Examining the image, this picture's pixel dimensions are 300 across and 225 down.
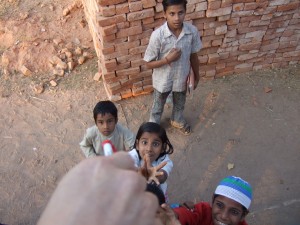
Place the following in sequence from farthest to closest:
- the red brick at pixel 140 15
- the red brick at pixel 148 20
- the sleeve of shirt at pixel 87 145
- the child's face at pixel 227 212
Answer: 1. the red brick at pixel 148 20
2. the red brick at pixel 140 15
3. the sleeve of shirt at pixel 87 145
4. the child's face at pixel 227 212

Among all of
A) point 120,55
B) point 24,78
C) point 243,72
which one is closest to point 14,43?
point 24,78

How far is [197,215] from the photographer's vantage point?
242 centimetres

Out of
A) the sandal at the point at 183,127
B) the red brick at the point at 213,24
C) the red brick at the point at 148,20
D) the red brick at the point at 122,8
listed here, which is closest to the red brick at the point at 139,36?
the red brick at the point at 148,20

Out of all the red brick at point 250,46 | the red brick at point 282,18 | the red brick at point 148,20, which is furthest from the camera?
the red brick at point 250,46

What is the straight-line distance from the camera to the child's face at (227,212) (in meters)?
2.28

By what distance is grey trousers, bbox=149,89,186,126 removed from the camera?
149 inches

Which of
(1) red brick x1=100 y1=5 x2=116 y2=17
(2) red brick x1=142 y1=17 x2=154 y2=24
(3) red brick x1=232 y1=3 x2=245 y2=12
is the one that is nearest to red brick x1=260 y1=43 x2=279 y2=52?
(3) red brick x1=232 y1=3 x2=245 y2=12

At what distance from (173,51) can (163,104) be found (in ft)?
2.93

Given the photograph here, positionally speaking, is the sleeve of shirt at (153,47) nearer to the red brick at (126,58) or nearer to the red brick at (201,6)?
the red brick at (126,58)

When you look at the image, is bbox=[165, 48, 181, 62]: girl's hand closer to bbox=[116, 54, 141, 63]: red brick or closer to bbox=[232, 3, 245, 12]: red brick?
bbox=[116, 54, 141, 63]: red brick

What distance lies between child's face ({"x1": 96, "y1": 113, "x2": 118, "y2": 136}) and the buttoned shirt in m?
0.82

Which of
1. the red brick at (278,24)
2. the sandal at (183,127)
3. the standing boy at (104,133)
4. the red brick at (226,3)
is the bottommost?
the sandal at (183,127)

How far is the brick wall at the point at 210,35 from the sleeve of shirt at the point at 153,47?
59 centimetres

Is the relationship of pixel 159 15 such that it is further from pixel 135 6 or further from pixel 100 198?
pixel 100 198
